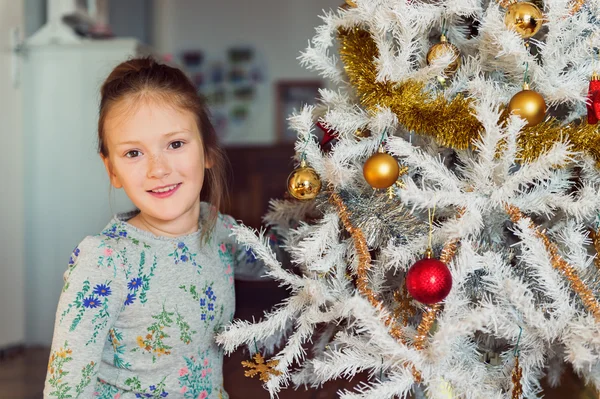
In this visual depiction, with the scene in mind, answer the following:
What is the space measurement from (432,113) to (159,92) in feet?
1.57

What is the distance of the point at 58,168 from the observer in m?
2.36

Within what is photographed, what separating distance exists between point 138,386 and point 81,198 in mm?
1486

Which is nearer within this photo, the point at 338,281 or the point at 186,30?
the point at 338,281

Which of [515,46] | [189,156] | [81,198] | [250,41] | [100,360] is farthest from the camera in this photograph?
[250,41]

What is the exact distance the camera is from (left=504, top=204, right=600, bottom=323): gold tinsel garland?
33.1 inches

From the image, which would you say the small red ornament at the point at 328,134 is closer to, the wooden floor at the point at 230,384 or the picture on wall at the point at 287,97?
the wooden floor at the point at 230,384

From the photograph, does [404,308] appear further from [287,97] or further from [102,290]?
[287,97]

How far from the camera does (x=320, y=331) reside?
3.83 feet

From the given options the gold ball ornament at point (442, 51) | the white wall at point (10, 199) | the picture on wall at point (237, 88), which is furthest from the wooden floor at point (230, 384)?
the picture on wall at point (237, 88)

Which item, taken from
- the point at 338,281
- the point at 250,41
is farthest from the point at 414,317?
the point at 250,41

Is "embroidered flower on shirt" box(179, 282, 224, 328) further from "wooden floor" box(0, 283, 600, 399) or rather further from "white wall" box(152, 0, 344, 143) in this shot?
"white wall" box(152, 0, 344, 143)

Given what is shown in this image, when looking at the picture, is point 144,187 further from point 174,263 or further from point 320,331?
point 320,331

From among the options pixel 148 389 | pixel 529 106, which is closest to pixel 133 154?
pixel 148 389

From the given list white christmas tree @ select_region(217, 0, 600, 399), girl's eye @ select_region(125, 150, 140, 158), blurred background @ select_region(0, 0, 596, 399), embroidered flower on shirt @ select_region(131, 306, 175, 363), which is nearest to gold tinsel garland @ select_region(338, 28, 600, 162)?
white christmas tree @ select_region(217, 0, 600, 399)
